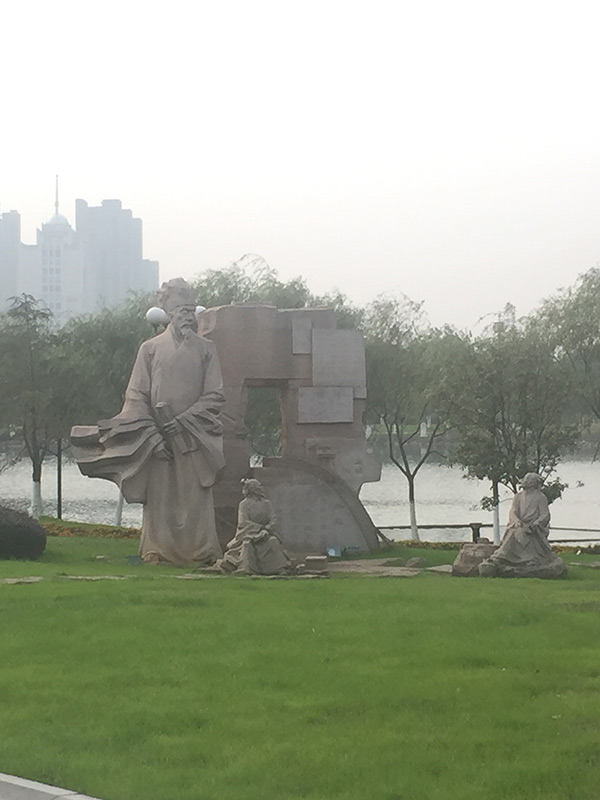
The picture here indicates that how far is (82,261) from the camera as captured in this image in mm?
83562

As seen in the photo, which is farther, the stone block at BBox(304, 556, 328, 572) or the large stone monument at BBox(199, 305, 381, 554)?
the large stone monument at BBox(199, 305, 381, 554)

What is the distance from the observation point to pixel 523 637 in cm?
946

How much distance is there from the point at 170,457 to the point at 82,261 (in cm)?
6831

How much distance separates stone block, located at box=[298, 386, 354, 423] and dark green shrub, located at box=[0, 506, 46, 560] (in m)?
4.74

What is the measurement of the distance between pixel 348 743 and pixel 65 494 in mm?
42284

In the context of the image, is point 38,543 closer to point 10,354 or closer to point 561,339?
point 10,354

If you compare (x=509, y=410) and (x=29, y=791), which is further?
(x=509, y=410)

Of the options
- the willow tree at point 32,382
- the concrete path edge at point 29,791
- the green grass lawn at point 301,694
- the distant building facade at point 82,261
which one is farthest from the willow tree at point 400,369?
the distant building facade at point 82,261

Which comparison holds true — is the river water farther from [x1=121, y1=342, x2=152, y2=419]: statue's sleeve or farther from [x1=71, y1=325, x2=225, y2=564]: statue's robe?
[x1=121, y1=342, x2=152, y2=419]: statue's sleeve

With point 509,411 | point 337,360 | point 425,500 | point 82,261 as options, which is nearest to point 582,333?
point 509,411

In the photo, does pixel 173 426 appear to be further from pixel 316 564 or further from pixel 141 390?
pixel 316 564

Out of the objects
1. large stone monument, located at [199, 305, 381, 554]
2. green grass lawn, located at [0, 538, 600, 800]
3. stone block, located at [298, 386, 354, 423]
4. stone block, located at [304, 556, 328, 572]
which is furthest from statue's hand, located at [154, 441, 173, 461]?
green grass lawn, located at [0, 538, 600, 800]

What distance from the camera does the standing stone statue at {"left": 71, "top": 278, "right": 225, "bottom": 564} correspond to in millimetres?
17125

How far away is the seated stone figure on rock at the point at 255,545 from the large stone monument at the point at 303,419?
11.4 feet
